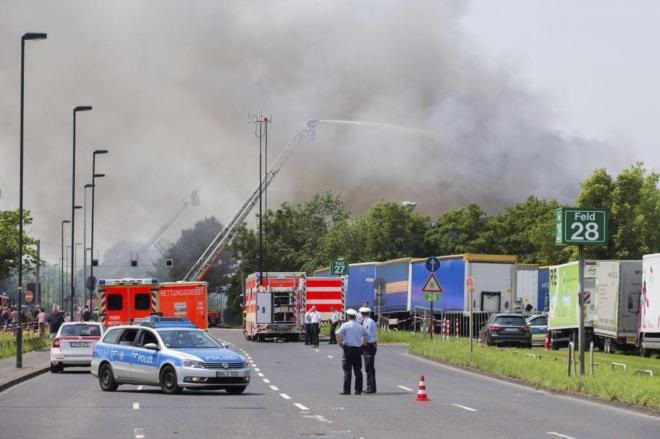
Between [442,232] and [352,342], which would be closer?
[352,342]

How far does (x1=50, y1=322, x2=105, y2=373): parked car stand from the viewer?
41062 millimetres

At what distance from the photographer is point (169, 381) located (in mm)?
29719

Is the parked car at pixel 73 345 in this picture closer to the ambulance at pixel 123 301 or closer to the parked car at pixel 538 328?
the ambulance at pixel 123 301

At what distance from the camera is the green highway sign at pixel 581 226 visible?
3164 cm

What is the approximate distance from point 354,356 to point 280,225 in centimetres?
10834

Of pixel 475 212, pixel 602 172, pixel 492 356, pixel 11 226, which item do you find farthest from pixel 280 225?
pixel 492 356

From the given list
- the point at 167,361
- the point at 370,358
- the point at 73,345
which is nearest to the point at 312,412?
the point at 370,358

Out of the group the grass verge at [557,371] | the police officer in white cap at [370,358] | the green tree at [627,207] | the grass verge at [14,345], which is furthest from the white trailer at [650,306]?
the green tree at [627,207]

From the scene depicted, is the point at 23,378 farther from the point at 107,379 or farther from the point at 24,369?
the point at 107,379

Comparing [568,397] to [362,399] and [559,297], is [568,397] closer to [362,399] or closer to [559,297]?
[362,399]

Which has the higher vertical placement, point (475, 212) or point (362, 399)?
point (475, 212)

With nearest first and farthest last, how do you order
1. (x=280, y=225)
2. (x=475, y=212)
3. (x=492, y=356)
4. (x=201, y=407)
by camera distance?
1. (x=201, y=407)
2. (x=492, y=356)
3. (x=475, y=212)
4. (x=280, y=225)

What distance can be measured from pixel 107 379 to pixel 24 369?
10.3 m

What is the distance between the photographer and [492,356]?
40625mm
